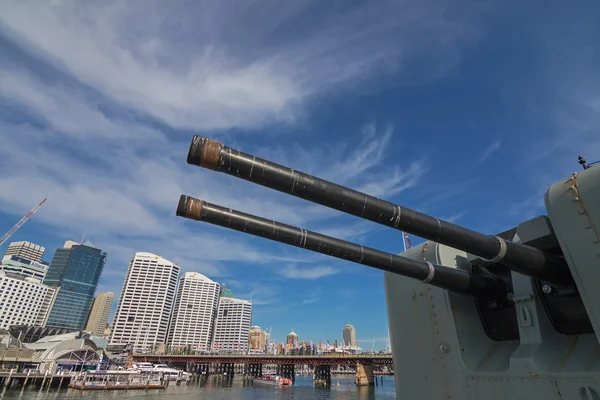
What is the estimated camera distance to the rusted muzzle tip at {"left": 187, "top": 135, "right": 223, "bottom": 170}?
2.70 m

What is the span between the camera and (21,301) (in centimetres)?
14188

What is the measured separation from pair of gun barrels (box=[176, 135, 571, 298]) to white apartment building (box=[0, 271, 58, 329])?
6775 inches

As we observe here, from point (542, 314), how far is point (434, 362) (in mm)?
1635

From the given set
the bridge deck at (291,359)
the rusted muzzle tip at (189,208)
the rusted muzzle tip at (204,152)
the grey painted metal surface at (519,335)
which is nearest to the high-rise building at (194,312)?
the bridge deck at (291,359)

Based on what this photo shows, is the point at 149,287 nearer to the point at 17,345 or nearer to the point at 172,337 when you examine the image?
the point at 172,337

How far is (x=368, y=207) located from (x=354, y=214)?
0.47 ft

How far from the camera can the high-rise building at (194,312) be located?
168 m

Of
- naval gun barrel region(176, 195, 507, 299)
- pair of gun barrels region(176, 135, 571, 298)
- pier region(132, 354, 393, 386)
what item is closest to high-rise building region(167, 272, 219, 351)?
pier region(132, 354, 393, 386)

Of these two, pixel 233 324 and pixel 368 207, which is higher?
pixel 233 324

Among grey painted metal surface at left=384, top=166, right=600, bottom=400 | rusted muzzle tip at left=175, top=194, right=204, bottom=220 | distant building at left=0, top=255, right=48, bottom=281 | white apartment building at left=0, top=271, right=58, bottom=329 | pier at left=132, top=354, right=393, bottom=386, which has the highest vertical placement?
distant building at left=0, top=255, right=48, bottom=281

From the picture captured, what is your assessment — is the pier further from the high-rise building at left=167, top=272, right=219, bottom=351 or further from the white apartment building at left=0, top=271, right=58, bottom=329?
the white apartment building at left=0, top=271, right=58, bottom=329

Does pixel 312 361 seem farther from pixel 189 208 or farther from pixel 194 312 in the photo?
pixel 194 312

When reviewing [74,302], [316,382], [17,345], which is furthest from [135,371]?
[74,302]

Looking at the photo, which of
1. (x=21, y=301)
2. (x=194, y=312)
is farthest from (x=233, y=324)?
(x=21, y=301)
